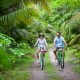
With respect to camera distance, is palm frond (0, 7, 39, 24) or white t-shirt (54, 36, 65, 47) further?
white t-shirt (54, 36, 65, 47)

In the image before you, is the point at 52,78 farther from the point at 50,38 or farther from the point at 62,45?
the point at 50,38

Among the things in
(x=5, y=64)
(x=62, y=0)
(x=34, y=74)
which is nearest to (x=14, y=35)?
(x=62, y=0)

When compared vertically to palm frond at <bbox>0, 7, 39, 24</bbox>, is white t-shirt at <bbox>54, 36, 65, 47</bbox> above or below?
below

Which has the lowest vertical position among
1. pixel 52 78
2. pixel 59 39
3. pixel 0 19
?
pixel 52 78

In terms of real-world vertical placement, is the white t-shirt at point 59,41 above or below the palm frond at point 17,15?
below

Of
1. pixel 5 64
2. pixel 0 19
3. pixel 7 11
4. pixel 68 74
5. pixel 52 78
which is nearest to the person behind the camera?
pixel 5 64

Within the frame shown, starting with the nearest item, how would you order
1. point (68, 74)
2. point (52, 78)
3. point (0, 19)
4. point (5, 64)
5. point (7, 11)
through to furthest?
point (5, 64) → point (52, 78) → point (68, 74) → point (0, 19) → point (7, 11)

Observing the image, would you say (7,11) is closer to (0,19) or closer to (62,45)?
(0,19)

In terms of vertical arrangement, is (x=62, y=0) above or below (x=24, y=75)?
above

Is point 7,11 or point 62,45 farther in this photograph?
point 7,11

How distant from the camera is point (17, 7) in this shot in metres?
16.5

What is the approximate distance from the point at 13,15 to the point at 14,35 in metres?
7.52

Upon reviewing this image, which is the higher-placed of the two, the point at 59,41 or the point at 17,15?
the point at 17,15

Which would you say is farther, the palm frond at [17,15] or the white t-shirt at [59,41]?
the white t-shirt at [59,41]
